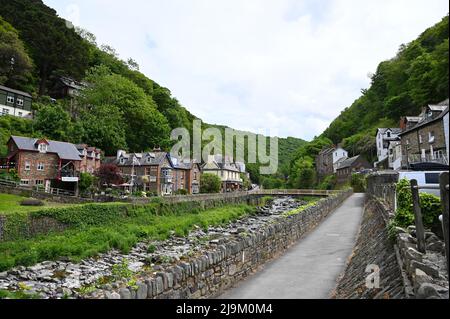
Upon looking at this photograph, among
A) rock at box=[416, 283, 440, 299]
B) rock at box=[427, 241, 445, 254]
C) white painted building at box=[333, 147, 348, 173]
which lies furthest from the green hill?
rock at box=[416, 283, 440, 299]

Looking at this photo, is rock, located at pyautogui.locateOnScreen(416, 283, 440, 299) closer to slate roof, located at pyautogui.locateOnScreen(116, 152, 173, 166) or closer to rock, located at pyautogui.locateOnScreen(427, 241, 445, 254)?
rock, located at pyautogui.locateOnScreen(427, 241, 445, 254)

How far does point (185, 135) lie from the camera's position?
8838 centimetres

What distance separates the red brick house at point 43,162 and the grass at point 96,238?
42.1 ft

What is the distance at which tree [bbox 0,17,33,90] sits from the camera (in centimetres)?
5366

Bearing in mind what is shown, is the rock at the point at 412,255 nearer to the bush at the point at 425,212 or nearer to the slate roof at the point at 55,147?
the bush at the point at 425,212

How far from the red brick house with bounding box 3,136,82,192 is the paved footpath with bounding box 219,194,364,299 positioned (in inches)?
1320

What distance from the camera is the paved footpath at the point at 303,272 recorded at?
26.0 feet

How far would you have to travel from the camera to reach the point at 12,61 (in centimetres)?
5581

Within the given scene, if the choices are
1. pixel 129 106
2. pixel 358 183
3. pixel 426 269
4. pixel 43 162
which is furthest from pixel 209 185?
pixel 426 269
